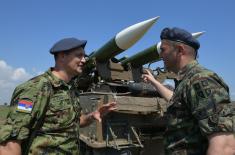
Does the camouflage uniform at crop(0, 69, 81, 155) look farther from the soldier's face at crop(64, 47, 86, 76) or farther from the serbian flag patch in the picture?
the soldier's face at crop(64, 47, 86, 76)

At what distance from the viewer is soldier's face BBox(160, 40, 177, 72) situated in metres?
2.99

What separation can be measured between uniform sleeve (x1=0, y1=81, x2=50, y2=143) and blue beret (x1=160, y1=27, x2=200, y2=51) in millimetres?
1085

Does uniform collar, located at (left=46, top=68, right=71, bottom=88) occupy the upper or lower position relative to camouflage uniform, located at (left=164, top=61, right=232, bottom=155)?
upper

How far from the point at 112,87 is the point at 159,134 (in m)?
1.39

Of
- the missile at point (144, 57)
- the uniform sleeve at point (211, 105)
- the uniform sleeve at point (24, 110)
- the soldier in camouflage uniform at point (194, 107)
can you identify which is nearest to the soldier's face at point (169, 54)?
the soldier in camouflage uniform at point (194, 107)

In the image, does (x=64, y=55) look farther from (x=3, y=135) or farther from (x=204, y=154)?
(x=204, y=154)

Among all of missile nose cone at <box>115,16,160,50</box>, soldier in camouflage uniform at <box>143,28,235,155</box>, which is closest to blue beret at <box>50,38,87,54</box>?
soldier in camouflage uniform at <box>143,28,235,155</box>

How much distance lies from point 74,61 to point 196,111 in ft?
4.07

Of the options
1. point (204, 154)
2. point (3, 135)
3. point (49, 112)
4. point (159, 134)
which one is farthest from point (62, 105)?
point (159, 134)

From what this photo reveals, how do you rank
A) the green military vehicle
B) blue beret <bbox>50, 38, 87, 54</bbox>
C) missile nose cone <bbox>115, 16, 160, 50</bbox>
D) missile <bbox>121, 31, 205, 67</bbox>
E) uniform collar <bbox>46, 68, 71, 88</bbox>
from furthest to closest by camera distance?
missile <bbox>121, 31, 205, 67</bbox> < missile nose cone <bbox>115, 16, 160, 50</bbox> < the green military vehicle < blue beret <bbox>50, 38, 87, 54</bbox> < uniform collar <bbox>46, 68, 71, 88</bbox>

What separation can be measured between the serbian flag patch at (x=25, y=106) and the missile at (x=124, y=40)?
505 cm

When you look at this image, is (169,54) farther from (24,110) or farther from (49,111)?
(24,110)

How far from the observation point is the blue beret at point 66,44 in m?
3.24

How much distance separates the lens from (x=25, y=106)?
2809mm
